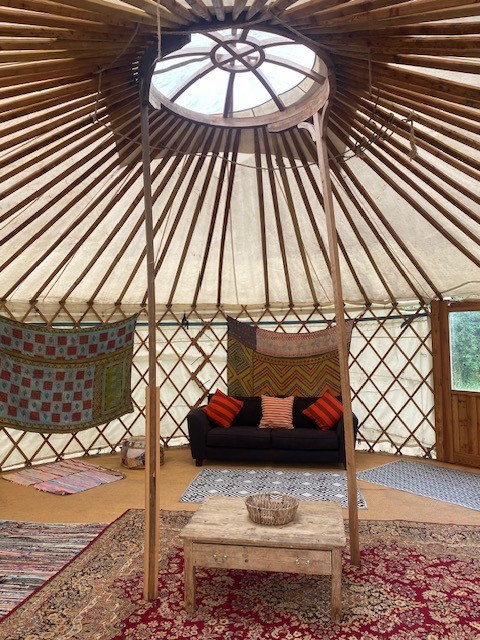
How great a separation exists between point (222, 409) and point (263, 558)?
2.78m

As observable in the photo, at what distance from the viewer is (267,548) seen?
6.72 feet

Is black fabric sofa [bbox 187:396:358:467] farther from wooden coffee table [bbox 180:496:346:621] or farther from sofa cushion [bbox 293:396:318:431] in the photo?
wooden coffee table [bbox 180:496:346:621]

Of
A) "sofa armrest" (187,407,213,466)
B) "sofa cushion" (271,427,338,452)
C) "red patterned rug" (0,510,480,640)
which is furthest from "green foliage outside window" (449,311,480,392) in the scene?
"sofa armrest" (187,407,213,466)

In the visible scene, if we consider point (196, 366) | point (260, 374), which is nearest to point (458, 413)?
point (260, 374)

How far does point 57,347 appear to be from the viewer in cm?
411

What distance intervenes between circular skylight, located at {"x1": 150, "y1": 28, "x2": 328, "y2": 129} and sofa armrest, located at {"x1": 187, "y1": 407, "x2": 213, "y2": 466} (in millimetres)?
2715

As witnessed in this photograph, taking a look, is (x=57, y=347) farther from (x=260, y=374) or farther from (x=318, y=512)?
(x=318, y=512)

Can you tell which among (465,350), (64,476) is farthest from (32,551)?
(465,350)

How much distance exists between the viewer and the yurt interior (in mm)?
1997

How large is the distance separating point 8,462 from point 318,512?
331cm

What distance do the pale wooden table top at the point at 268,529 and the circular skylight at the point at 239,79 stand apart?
1.99 metres

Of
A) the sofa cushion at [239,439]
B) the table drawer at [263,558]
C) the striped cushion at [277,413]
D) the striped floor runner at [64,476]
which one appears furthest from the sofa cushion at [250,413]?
the table drawer at [263,558]

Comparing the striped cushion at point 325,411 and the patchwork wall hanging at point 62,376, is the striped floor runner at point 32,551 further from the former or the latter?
the striped cushion at point 325,411

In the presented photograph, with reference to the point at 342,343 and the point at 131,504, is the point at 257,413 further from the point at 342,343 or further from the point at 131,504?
the point at 342,343
